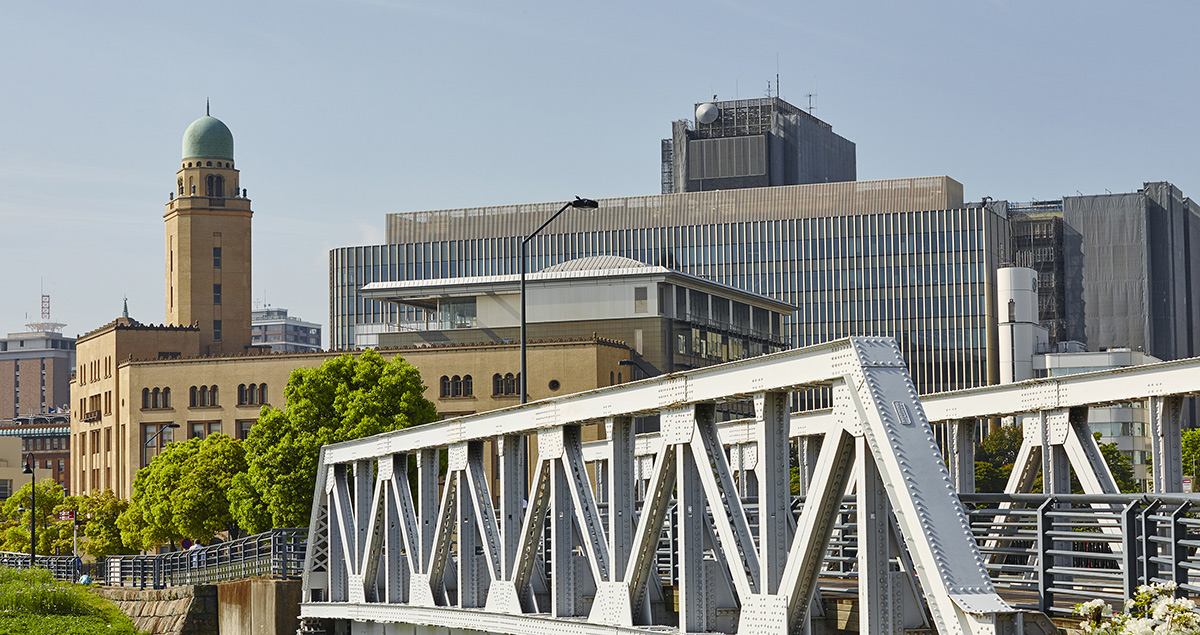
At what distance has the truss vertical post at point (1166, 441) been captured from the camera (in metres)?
18.5

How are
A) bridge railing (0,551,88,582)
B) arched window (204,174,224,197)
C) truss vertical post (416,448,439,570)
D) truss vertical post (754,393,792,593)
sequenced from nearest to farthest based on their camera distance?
truss vertical post (754,393,792,593)
truss vertical post (416,448,439,570)
bridge railing (0,551,88,582)
arched window (204,174,224,197)

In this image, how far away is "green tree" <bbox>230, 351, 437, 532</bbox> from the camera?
59469mm

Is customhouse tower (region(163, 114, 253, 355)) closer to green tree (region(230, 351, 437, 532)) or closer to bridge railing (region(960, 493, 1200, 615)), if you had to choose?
green tree (region(230, 351, 437, 532))

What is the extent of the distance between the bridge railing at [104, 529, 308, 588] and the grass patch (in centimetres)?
129

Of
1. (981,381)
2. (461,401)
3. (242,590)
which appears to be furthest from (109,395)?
(242,590)

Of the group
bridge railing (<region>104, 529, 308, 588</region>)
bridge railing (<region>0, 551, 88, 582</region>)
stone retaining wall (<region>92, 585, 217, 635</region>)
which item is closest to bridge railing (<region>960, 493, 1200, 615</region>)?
bridge railing (<region>104, 529, 308, 588</region>)

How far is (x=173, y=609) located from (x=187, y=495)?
112 feet

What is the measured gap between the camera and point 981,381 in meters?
149

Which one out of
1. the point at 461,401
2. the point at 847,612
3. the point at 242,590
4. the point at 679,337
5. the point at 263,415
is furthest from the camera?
the point at 679,337

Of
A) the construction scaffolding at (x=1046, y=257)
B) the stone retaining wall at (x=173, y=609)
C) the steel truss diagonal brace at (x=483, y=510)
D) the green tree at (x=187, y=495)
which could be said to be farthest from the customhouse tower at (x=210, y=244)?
the steel truss diagonal brace at (x=483, y=510)

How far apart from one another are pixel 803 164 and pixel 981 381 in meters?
39.1

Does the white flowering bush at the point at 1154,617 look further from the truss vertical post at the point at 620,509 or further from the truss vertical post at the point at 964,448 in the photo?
the truss vertical post at the point at 964,448

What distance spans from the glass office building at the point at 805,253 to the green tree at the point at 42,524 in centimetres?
5506

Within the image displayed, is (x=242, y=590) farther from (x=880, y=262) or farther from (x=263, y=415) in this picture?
(x=880, y=262)
